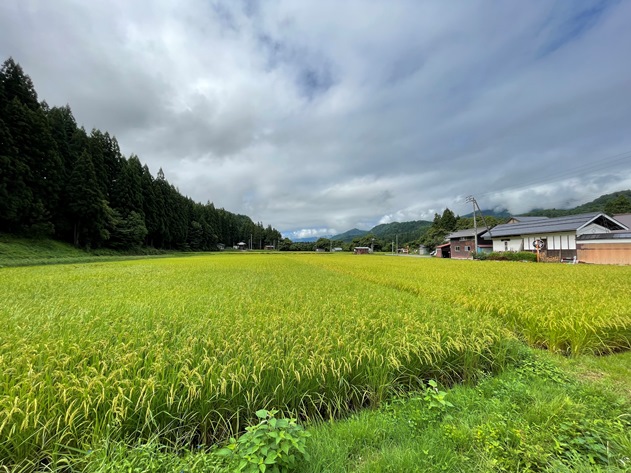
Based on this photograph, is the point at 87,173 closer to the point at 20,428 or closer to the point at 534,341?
the point at 20,428

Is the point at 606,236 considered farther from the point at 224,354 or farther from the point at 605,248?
the point at 224,354

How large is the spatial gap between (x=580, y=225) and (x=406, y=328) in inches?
1284

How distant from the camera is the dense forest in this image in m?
23.0

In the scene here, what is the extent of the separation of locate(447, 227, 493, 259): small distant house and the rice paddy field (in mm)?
36742

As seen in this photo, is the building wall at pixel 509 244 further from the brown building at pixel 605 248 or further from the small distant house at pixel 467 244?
the brown building at pixel 605 248

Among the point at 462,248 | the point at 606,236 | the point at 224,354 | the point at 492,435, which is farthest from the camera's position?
the point at 462,248

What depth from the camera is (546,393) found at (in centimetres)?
298

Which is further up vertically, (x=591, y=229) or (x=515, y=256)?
(x=591, y=229)

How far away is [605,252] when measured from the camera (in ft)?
68.1

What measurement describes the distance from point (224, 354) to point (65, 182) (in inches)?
1499

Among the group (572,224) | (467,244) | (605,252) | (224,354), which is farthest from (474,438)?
(467,244)

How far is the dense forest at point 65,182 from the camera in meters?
23.0

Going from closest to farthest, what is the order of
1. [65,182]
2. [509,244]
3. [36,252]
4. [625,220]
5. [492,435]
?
[492,435], [36,252], [65,182], [625,220], [509,244]

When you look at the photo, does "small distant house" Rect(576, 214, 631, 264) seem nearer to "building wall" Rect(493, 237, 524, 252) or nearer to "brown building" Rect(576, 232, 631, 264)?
"brown building" Rect(576, 232, 631, 264)
